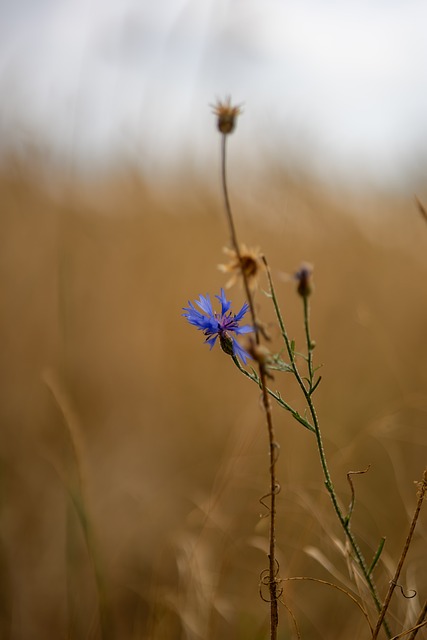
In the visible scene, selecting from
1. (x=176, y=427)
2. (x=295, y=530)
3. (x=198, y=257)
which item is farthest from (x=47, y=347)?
(x=295, y=530)

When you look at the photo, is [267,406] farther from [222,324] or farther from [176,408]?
[176,408]

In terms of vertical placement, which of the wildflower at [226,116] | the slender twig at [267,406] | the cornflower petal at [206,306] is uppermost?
the wildflower at [226,116]

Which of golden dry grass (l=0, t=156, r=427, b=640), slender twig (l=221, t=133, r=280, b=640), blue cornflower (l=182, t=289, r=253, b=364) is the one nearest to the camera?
slender twig (l=221, t=133, r=280, b=640)

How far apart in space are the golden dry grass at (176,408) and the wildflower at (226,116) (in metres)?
0.48

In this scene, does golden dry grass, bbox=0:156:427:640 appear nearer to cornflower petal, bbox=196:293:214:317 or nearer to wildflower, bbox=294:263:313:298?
cornflower petal, bbox=196:293:214:317

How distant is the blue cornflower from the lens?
59 cm

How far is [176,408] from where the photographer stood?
6.04 ft

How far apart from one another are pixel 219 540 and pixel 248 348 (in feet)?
3.58

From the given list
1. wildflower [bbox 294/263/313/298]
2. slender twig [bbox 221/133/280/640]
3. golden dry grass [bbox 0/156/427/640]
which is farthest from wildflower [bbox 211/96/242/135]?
golden dry grass [bbox 0/156/427/640]

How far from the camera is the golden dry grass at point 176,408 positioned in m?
1.20

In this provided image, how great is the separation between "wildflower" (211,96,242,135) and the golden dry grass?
18.7 inches

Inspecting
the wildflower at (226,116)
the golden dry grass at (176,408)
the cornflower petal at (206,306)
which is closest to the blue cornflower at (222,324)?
the cornflower petal at (206,306)

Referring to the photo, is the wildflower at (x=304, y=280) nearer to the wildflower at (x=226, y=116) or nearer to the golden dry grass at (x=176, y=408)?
the wildflower at (x=226, y=116)

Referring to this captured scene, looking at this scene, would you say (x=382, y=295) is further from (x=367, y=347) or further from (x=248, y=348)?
(x=248, y=348)
